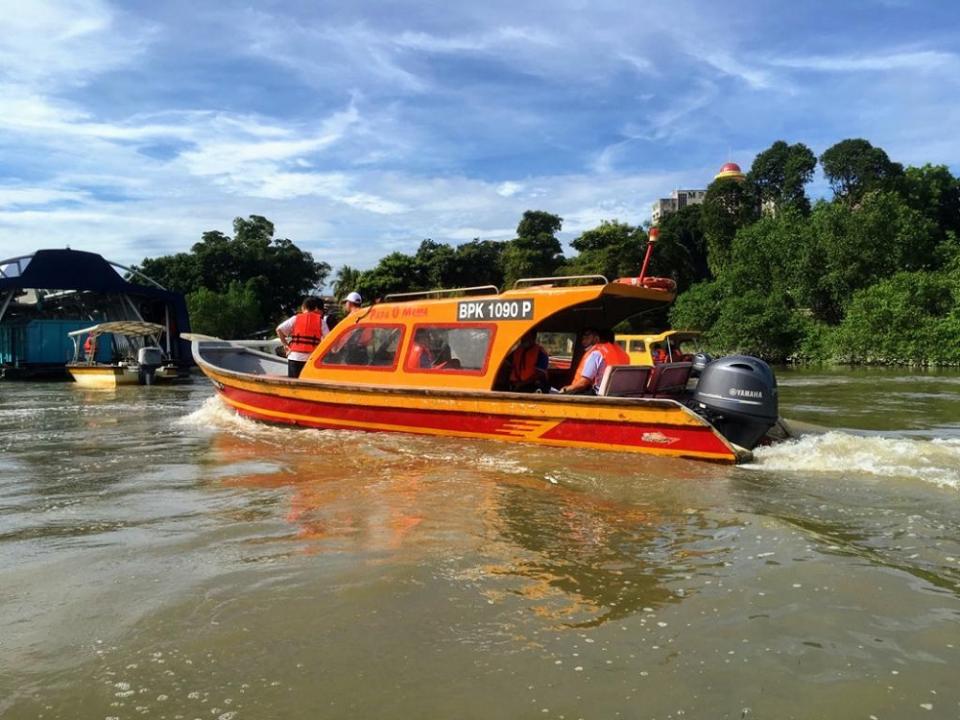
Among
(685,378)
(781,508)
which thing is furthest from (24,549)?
(685,378)

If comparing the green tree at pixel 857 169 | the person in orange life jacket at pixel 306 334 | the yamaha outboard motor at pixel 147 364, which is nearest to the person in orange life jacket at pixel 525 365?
the person in orange life jacket at pixel 306 334

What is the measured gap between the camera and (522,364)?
28.1ft

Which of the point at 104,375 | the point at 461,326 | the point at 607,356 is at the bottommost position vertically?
the point at 104,375

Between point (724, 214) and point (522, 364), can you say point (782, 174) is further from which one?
point (522, 364)

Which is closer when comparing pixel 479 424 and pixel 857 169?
pixel 479 424

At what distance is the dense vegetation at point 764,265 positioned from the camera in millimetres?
37562

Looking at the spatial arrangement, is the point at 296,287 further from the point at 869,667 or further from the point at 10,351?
the point at 869,667

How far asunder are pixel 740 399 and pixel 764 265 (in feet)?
145

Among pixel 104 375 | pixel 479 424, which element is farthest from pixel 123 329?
pixel 479 424

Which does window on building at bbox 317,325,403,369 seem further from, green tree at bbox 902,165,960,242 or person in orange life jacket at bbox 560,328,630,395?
green tree at bbox 902,165,960,242

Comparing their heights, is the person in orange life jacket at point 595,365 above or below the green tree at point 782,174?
below

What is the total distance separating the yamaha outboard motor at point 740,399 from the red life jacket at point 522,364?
2.20 metres

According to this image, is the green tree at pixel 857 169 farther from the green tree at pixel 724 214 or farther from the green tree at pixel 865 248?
the green tree at pixel 865 248

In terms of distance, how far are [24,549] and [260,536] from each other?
1.34 m
